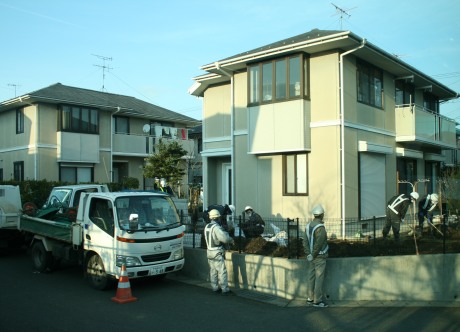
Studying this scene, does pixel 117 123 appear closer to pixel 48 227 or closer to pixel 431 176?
pixel 48 227

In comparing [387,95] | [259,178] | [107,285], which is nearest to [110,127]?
[259,178]

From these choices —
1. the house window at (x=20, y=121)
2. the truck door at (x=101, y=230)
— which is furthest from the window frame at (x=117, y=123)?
the truck door at (x=101, y=230)

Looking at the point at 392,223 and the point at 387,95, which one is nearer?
the point at 392,223

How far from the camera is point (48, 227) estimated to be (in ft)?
33.9

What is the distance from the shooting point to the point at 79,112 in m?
23.6

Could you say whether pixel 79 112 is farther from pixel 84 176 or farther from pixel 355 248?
pixel 355 248

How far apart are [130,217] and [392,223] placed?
23.2 ft

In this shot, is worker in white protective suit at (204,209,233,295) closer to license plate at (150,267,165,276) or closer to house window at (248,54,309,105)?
license plate at (150,267,165,276)

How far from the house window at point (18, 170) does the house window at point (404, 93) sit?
64.7ft

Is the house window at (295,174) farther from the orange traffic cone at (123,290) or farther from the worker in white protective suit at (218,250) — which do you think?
the orange traffic cone at (123,290)

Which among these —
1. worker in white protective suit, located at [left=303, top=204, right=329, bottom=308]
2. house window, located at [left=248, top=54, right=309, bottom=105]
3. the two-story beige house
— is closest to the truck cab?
worker in white protective suit, located at [left=303, top=204, right=329, bottom=308]

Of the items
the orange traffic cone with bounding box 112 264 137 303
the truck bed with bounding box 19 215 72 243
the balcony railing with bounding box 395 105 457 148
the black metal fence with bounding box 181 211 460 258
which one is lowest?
the orange traffic cone with bounding box 112 264 137 303

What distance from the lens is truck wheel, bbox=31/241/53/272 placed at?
1048cm

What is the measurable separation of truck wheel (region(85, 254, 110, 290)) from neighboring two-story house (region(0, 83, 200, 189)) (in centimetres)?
1469
